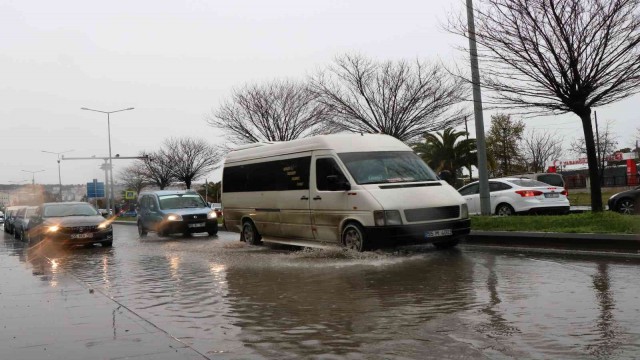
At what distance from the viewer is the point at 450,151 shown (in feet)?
130

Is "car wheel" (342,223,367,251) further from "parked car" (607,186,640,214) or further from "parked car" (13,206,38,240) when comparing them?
"parked car" (13,206,38,240)

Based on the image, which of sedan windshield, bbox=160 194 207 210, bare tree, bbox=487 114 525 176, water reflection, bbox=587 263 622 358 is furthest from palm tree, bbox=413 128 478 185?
water reflection, bbox=587 263 622 358

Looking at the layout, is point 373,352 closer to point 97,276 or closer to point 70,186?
point 97,276

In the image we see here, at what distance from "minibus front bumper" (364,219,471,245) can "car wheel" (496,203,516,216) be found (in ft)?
19.9

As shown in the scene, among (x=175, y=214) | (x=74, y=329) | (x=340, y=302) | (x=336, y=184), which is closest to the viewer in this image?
(x=74, y=329)

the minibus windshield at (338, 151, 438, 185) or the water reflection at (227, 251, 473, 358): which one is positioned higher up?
the minibus windshield at (338, 151, 438, 185)

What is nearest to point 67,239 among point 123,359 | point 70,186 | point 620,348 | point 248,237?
point 248,237

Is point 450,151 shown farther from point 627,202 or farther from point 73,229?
point 73,229

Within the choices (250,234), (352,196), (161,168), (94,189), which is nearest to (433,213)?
(352,196)

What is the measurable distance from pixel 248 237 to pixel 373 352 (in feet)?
35.3

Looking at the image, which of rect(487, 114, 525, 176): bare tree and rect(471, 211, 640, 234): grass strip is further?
rect(487, 114, 525, 176): bare tree

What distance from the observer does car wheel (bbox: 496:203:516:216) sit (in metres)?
16.8

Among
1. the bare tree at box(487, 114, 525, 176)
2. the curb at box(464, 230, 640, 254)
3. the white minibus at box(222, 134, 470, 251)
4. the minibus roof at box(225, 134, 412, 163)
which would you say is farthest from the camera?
the bare tree at box(487, 114, 525, 176)

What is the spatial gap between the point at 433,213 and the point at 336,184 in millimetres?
1939
